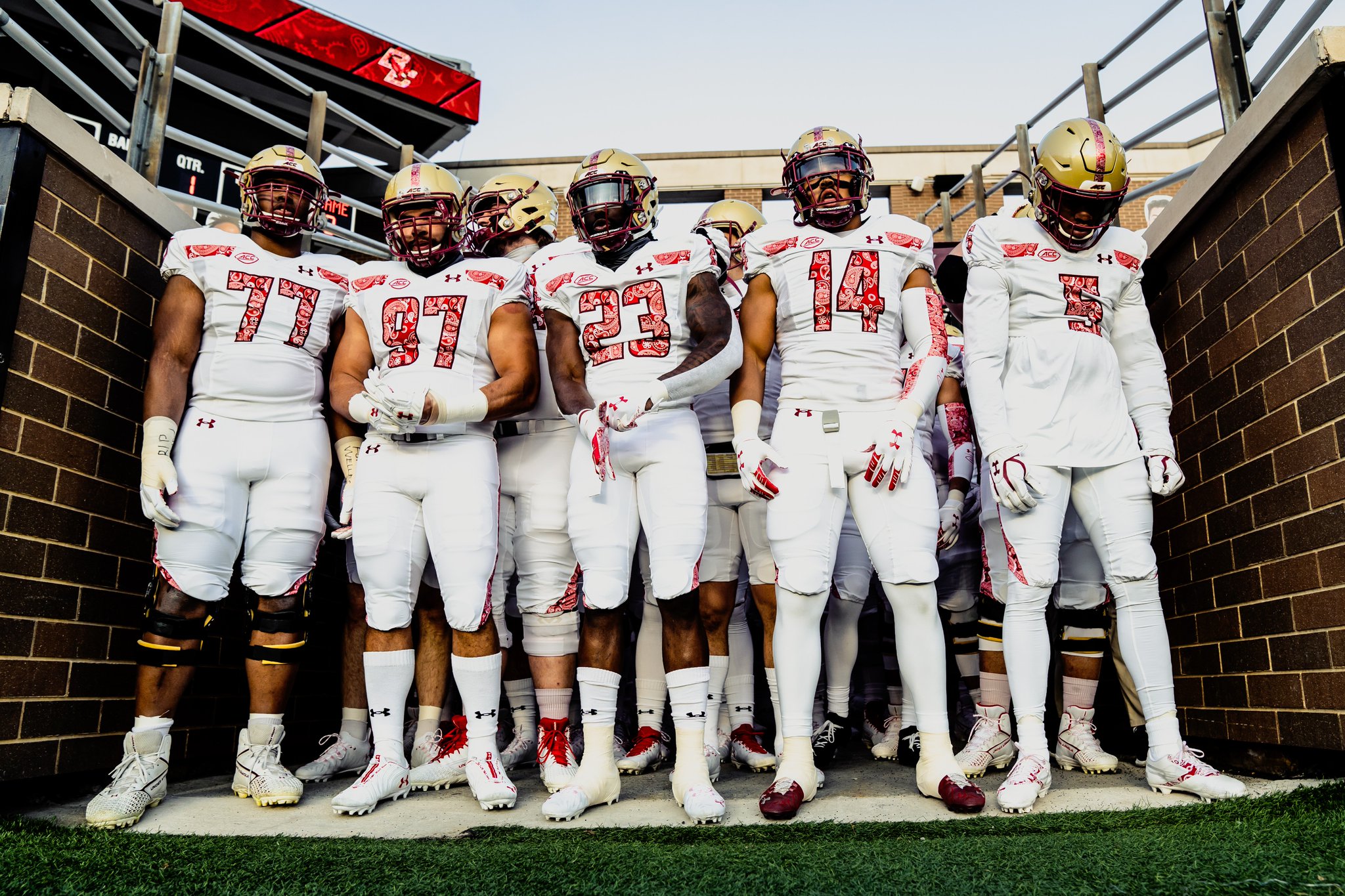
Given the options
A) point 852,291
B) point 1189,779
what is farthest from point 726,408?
point 1189,779

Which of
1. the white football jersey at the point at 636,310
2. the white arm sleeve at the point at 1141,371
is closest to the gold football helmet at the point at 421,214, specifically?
the white football jersey at the point at 636,310

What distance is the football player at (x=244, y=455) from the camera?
11.1 ft

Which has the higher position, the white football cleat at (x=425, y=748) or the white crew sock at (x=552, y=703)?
the white crew sock at (x=552, y=703)

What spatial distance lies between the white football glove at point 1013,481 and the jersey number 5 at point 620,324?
1254mm

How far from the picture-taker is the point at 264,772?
338cm

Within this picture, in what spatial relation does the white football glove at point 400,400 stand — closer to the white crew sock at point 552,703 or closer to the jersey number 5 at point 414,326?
the jersey number 5 at point 414,326

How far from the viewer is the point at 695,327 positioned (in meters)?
3.57

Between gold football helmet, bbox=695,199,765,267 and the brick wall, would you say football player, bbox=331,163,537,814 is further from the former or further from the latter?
the brick wall

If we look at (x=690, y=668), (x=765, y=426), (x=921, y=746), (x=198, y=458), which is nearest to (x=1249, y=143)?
(x=765, y=426)

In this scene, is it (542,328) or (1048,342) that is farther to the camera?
(542,328)

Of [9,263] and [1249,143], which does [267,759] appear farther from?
[1249,143]

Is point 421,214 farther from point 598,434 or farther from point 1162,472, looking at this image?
point 1162,472

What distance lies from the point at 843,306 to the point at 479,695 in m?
1.93

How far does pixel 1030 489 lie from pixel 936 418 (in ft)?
5.33
